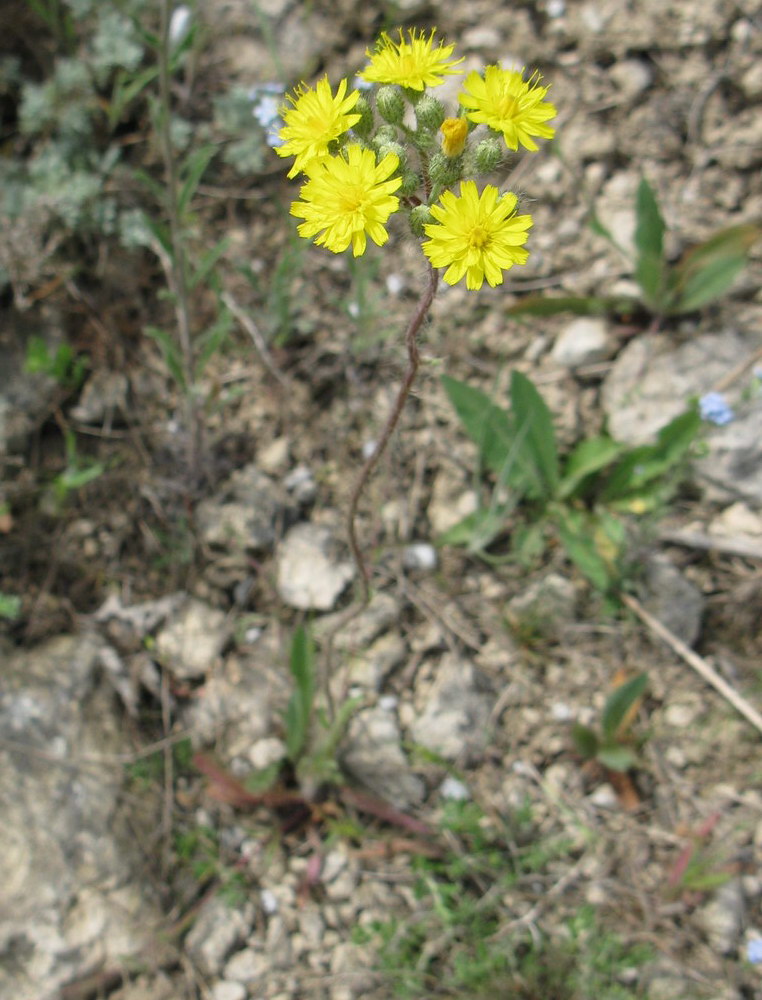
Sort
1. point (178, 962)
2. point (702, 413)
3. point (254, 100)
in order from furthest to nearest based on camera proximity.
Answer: point (254, 100)
point (702, 413)
point (178, 962)

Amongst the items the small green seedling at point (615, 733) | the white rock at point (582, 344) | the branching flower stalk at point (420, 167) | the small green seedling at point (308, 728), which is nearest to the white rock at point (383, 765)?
the small green seedling at point (308, 728)

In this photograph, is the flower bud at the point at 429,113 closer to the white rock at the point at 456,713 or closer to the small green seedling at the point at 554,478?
the small green seedling at the point at 554,478

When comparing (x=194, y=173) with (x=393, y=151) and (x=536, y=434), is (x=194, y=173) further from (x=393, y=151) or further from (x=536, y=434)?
(x=536, y=434)

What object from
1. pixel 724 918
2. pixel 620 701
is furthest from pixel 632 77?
pixel 724 918

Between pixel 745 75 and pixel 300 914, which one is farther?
pixel 745 75

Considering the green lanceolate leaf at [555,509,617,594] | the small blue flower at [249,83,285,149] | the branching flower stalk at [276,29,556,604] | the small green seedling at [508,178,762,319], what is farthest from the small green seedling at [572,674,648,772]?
the small blue flower at [249,83,285,149]

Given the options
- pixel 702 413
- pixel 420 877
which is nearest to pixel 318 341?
pixel 702 413

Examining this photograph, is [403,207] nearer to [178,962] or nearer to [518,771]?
[518,771]

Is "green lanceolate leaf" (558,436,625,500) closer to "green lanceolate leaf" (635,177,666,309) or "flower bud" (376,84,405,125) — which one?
"green lanceolate leaf" (635,177,666,309)
